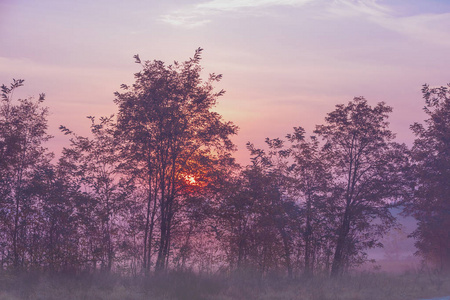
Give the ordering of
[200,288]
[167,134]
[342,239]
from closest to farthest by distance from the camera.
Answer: [200,288] < [167,134] < [342,239]

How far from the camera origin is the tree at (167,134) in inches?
952

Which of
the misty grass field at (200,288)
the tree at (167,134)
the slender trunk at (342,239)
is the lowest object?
the misty grass field at (200,288)

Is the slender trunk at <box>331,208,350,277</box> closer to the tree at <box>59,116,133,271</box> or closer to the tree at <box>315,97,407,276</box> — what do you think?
the tree at <box>315,97,407,276</box>

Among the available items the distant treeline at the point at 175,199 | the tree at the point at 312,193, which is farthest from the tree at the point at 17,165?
the tree at the point at 312,193

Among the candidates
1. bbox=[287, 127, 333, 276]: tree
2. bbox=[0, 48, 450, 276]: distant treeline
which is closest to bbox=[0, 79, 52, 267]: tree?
bbox=[0, 48, 450, 276]: distant treeline

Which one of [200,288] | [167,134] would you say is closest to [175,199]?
[167,134]

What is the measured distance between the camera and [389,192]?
30328 mm

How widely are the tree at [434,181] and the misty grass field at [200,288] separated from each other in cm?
1350

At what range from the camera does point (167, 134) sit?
2398cm

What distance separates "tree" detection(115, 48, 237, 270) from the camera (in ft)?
79.4

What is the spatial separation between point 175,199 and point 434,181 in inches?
705

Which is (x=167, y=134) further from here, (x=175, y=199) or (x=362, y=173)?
(x=362, y=173)

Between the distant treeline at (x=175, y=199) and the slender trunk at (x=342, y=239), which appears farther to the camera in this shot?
the slender trunk at (x=342, y=239)

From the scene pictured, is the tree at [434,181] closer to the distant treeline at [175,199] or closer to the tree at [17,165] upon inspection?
the distant treeline at [175,199]
